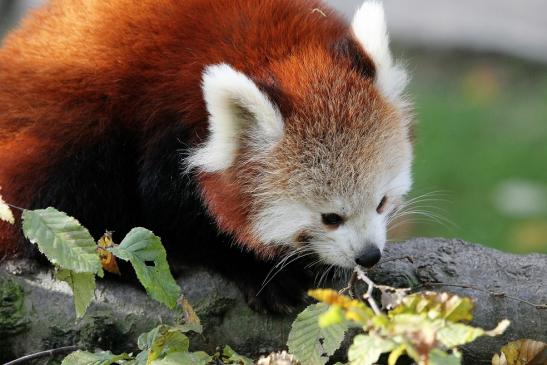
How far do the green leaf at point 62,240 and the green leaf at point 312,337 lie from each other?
71 centimetres

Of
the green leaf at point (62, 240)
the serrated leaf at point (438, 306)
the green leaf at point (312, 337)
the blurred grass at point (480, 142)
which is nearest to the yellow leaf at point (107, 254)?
the green leaf at point (62, 240)

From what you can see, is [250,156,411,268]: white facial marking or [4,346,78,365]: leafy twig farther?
[250,156,411,268]: white facial marking

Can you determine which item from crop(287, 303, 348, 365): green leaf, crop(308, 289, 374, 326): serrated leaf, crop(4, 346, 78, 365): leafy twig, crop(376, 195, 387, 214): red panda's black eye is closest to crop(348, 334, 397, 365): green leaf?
crop(308, 289, 374, 326): serrated leaf

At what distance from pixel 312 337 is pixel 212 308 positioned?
2.53 feet

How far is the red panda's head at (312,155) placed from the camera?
3691mm

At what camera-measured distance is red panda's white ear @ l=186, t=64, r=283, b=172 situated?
3.54 m

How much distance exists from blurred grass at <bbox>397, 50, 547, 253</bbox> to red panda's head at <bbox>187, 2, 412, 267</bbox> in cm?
285

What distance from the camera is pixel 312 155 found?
3.72 m

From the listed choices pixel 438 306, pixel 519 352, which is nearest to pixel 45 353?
pixel 438 306

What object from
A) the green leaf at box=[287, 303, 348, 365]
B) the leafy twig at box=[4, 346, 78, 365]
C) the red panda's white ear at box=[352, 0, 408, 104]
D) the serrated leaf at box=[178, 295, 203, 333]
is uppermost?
the red panda's white ear at box=[352, 0, 408, 104]

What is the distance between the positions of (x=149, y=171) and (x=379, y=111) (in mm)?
1010

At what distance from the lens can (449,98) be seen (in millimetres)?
10023

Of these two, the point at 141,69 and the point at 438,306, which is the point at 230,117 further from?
the point at 438,306

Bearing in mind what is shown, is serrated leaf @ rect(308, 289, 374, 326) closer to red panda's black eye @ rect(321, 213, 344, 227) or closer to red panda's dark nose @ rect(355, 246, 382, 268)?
red panda's dark nose @ rect(355, 246, 382, 268)
